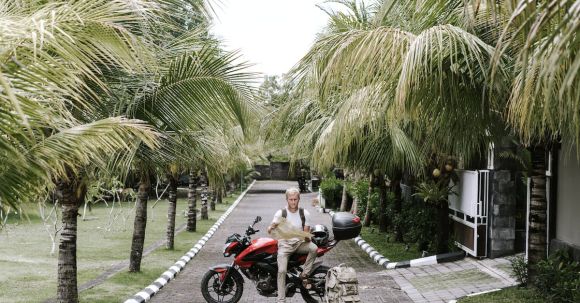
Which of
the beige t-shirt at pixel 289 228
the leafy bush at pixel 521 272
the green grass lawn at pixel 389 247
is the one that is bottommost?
the green grass lawn at pixel 389 247

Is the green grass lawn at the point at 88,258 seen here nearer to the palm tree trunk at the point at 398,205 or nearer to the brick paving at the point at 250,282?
the brick paving at the point at 250,282

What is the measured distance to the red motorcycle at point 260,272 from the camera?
8.51m

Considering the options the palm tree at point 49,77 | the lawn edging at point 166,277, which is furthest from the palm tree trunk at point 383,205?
the palm tree at point 49,77

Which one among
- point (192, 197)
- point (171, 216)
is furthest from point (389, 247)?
point (192, 197)

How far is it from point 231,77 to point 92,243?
10.6m

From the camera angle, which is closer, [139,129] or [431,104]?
[139,129]

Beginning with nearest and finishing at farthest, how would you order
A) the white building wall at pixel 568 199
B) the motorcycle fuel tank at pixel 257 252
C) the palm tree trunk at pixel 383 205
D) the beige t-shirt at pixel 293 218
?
the beige t-shirt at pixel 293 218
the motorcycle fuel tank at pixel 257 252
the white building wall at pixel 568 199
the palm tree trunk at pixel 383 205

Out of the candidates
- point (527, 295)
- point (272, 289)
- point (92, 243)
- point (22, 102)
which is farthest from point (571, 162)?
point (92, 243)

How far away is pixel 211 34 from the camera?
32.6 ft

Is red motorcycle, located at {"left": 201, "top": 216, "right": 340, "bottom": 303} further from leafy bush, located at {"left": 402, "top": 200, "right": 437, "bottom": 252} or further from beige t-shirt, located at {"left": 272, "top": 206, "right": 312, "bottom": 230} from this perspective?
leafy bush, located at {"left": 402, "top": 200, "right": 437, "bottom": 252}

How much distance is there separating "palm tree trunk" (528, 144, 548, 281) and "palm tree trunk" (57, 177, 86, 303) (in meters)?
5.38

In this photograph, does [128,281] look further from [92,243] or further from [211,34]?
[92,243]

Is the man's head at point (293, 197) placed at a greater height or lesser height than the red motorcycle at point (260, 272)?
greater

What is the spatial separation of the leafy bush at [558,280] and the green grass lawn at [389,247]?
5.15 meters
